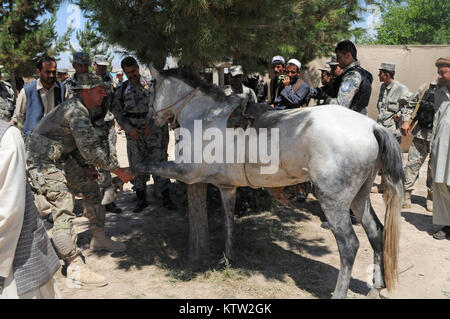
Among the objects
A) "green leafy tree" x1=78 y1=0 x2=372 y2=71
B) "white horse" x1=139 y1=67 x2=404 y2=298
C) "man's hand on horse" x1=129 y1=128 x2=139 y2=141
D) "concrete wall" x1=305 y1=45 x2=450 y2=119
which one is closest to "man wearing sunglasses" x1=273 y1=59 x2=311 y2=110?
"green leafy tree" x1=78 y1=0 x2=372 y2=71

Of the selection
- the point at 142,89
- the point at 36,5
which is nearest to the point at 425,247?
the point at 142,89

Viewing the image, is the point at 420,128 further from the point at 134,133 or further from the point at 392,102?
the point at 134,133

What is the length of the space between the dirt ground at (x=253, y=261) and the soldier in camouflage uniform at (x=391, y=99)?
177cm

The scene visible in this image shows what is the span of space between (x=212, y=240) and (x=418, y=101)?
3.98 m

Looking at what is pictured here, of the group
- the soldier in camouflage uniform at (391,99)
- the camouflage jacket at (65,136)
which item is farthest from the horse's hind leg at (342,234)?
the soldier in camouflage uniform at (391,99)

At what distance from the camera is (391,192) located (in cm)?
328

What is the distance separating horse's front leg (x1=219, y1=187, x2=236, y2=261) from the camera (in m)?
3.83

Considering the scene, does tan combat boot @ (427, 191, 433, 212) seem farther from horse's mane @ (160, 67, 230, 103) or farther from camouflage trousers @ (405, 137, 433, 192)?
horse's mane @ (160, 67, 230, 103)

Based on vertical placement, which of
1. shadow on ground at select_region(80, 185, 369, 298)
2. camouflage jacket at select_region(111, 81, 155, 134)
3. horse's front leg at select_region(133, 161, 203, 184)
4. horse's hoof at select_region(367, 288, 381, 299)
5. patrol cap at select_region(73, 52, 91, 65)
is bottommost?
horse's hoof at select_region(367, 288, 381, 299)

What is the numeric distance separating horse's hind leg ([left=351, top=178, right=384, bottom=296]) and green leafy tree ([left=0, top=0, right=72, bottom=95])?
28.5 feet

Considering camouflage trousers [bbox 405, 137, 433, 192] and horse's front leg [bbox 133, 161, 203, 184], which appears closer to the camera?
horse's front leg [bbox 133, 161, 203, 184]

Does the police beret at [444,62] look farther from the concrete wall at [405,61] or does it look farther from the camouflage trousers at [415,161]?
the concrete wall at [405,61]

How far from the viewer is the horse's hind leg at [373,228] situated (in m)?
3.47

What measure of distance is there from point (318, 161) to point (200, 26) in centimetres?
145
